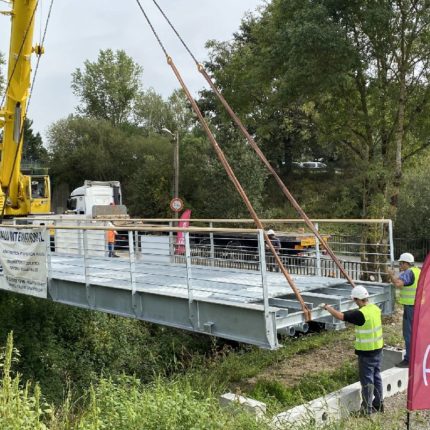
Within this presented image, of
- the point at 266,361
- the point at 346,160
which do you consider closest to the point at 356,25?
the point at 266,361

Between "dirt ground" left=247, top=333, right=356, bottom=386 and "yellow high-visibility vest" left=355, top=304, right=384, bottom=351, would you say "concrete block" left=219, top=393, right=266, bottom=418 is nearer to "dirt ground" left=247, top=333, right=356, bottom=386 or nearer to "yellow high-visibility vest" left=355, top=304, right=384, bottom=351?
"yellow high-visibility vest" left=355, top=304, right=384, bottom=351

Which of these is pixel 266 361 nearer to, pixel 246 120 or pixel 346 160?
pixel 246 120

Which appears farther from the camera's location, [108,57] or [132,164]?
[108,57]

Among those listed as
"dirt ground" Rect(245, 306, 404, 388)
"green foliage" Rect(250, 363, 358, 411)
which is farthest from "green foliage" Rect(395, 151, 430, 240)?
"green foliage" Rect(250, 363, 358, 411)

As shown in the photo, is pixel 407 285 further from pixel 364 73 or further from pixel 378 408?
pixel 364 73

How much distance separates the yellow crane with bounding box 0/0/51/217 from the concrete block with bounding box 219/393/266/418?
845 cm

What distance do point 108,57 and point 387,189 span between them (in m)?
46.7

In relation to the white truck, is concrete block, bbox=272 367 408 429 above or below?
below

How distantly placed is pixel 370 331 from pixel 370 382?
2.48 feet

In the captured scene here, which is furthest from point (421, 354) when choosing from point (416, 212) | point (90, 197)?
point (90, 197)

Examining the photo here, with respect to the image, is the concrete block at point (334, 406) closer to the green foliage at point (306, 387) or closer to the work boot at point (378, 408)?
the work boot at point (378, 408)

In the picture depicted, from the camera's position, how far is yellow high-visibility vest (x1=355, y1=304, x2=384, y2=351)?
7.05 meters

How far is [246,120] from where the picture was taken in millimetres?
20047

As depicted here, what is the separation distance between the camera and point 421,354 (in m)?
4.43
